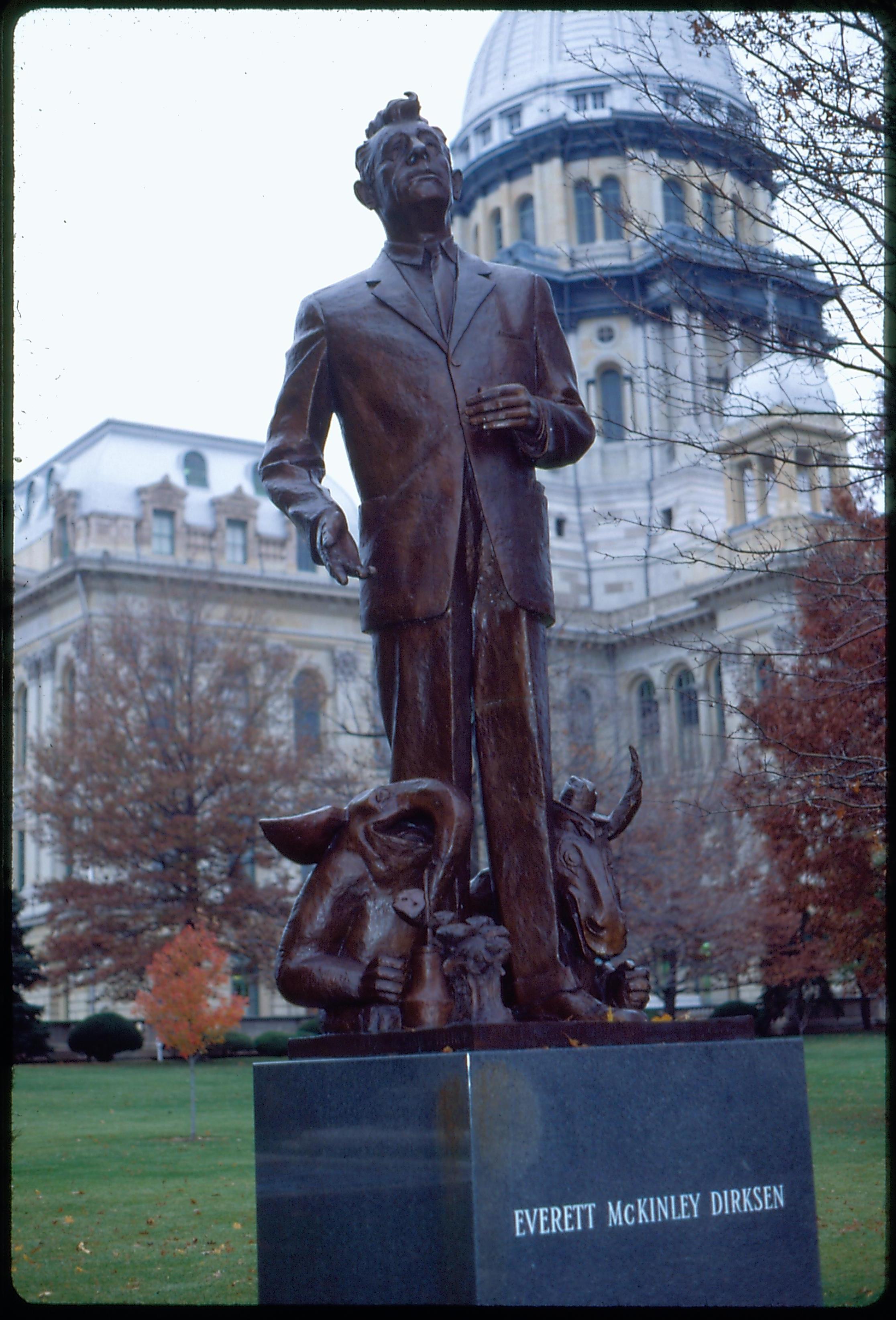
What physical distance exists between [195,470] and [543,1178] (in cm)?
6242

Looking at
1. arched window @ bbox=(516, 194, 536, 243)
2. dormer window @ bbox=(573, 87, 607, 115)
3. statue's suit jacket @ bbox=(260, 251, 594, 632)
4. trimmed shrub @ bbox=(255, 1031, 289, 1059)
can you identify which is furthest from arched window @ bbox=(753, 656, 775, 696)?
arched window @ bbox=(516, 194, 536, 243)

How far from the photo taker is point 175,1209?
14758mm

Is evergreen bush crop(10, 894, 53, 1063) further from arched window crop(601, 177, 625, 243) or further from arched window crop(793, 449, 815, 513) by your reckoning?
arched window crop(601, 177, 625, 243)

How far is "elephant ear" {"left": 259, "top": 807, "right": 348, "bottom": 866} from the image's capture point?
5918 mm

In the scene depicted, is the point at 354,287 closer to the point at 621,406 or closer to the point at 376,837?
the point at 376,837

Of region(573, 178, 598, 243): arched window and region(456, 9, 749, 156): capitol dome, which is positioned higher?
region(456, 9, 749, 156): capitol dome

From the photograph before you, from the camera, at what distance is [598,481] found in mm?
80875

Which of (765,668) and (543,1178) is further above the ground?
(765,668)

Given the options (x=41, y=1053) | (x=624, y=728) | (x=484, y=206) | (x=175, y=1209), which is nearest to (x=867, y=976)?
(x=175, y=1209)

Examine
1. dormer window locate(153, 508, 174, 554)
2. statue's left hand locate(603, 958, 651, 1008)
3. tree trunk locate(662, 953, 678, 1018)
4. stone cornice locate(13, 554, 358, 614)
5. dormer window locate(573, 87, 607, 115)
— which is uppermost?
dormer window locate(573, 87, 607, 115)

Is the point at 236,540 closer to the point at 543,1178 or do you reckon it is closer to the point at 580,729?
the point at 580,729

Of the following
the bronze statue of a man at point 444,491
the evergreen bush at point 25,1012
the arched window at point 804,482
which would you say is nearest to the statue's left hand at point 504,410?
the bronze statue of a man at point 444,491

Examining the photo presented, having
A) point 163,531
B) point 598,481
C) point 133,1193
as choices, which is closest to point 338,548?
point 133,1193

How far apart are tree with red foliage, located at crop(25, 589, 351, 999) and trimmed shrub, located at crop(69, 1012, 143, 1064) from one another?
8.26ft
